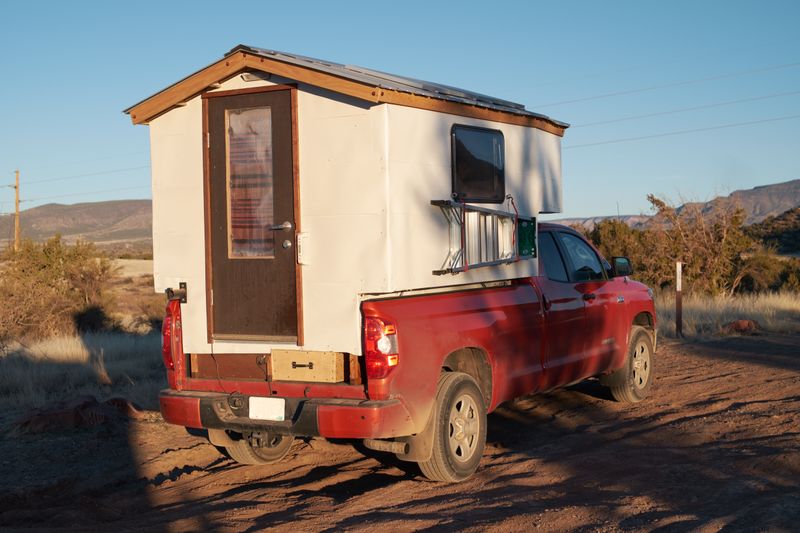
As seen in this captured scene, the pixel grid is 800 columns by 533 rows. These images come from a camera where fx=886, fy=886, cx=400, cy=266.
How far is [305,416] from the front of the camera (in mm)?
5914

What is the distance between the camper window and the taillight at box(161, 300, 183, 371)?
2.28 m

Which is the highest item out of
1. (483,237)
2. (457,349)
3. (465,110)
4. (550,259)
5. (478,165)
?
(465,110)

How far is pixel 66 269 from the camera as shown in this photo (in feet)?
72.4

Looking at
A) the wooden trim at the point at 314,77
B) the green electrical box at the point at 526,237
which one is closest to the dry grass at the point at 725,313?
the green electrical box at the point at 526,237

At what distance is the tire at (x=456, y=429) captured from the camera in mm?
6172

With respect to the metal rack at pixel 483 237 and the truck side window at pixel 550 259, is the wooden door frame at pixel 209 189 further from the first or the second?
the truck side window at pixel 550 259

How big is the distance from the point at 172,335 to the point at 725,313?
13364 mm

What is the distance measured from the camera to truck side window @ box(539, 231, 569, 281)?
811 centimetres

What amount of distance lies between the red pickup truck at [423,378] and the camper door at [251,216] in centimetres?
31

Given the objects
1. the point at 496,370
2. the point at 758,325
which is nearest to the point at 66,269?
the point at 758,325

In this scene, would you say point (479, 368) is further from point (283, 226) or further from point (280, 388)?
point (283, 226)

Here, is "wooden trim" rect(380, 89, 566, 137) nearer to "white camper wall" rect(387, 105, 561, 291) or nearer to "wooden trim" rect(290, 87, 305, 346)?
"white camper wall" rect(387, 105, 561, 291)

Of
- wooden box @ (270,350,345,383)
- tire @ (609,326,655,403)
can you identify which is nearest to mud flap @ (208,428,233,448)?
wooden box @ (270,350,345,383)

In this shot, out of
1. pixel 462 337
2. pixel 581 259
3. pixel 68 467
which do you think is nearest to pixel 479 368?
pixel 462 337
